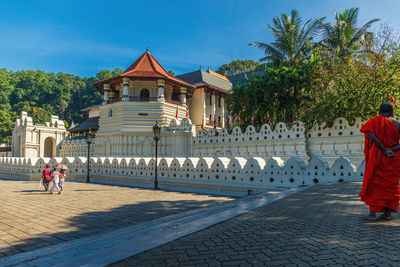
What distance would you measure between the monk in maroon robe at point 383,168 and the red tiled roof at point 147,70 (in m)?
24.3

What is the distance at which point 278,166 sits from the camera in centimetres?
1034

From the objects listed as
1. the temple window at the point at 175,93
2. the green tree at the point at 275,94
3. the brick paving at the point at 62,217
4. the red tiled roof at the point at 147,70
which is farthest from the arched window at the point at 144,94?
the brick paving at the point at 62,217

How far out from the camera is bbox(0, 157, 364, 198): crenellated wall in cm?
986

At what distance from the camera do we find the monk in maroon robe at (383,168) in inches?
185

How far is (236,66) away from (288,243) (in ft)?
182

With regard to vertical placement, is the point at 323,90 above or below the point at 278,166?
above

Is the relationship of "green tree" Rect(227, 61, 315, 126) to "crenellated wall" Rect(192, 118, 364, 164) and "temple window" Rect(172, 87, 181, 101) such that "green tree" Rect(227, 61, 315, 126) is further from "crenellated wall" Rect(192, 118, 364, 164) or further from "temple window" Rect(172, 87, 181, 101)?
"temple window" Rect(172, 87, 181, 101)

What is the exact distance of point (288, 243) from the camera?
3611 mm

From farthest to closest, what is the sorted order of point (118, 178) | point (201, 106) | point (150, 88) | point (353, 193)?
1. point (201, 106)
2. point (150, 88)
3. point (118, 178)
4. point (353, 193)

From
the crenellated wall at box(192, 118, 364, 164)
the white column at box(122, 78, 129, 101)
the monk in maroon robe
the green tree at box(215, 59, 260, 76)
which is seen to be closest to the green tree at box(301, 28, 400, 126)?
the crenellated wall at box(192, 118, 364, 164)

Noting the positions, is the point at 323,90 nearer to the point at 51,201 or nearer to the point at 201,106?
the point at 51,201

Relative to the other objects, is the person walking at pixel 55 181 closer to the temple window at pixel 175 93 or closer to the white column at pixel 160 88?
the white column at pixel 160 88

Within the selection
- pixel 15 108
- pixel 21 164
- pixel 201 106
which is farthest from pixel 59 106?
pixel 21 164

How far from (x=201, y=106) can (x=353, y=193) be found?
29.8 meters
